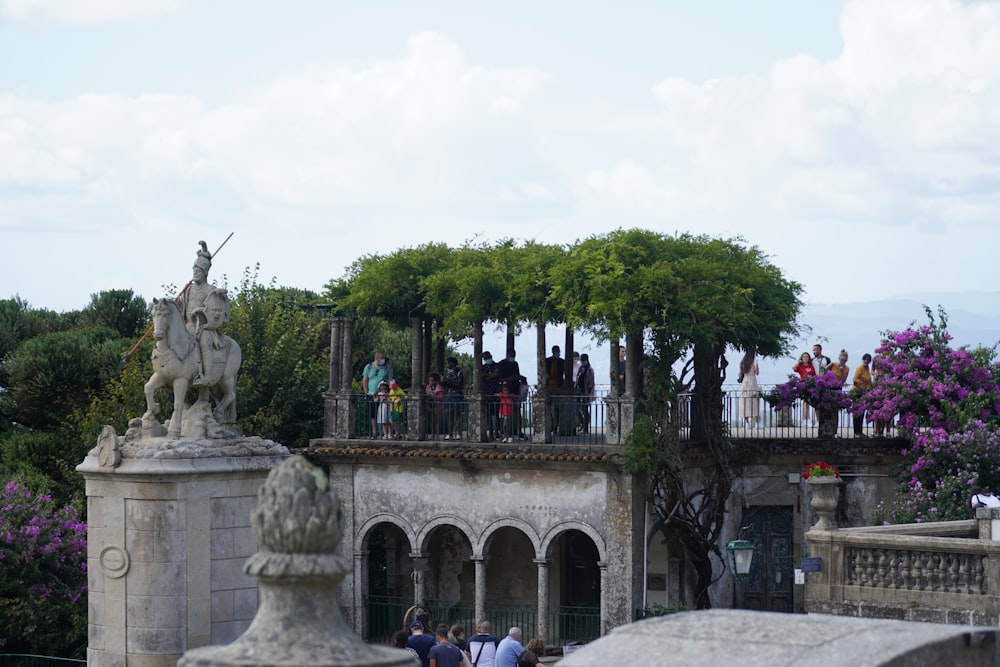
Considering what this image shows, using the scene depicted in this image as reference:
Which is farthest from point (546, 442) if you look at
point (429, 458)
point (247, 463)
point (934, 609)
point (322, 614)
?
point (322, 614)

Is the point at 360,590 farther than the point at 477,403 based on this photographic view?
Yes

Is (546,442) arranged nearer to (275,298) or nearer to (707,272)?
(707,272)

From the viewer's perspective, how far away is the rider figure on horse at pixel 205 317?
1686 centimetres

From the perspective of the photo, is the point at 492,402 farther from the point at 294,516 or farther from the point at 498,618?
the point at 294,516

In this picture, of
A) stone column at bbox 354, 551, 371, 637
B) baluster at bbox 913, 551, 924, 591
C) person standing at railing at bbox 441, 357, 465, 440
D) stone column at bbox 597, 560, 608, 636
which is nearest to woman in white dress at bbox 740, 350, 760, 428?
stone column at bbox 597, 560, 608, 636

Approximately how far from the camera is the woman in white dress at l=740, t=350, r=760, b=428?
30.5 meters

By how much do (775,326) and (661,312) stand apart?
2493 millimetres

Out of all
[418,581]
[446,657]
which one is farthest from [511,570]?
[446,657]

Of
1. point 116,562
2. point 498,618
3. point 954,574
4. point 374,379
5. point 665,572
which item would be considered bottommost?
point 498,618

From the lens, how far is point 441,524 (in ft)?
103

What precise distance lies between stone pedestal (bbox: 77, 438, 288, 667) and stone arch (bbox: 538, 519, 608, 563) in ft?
44.4

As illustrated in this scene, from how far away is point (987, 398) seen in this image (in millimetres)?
27922

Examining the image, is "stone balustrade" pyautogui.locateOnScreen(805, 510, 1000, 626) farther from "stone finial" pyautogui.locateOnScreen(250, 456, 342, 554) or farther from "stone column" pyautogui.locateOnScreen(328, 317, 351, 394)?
"stone column" pyautogui.locateOnScreen(328, 317, 351, 394)

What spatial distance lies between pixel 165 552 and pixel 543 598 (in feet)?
48.0
